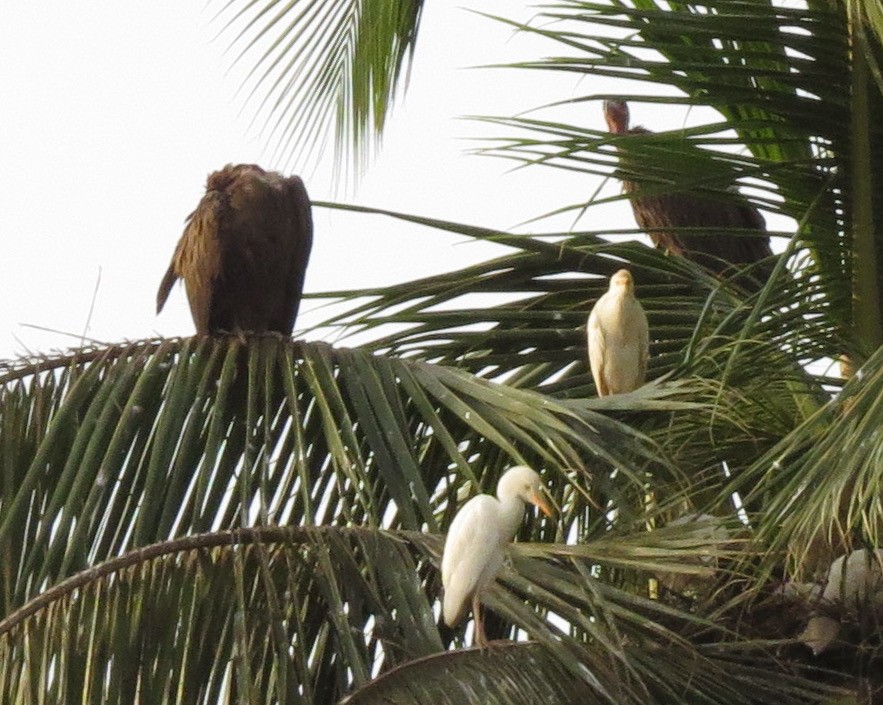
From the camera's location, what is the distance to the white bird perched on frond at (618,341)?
17.2ft

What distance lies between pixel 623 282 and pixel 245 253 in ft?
4.25

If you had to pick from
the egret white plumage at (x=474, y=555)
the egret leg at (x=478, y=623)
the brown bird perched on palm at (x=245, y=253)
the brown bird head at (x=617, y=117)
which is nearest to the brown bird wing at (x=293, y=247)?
the brown bird perched on palm at (x=245, y=253)

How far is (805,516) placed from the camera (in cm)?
352

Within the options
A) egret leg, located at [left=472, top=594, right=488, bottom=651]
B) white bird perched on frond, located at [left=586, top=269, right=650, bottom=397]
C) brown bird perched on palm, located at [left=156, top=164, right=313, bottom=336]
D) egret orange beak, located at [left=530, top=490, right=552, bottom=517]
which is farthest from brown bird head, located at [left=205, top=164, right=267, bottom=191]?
egret leg, located at [left=472, top=594, right=488, bottom=651]

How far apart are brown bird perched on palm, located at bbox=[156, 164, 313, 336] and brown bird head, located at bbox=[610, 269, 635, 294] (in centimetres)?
115

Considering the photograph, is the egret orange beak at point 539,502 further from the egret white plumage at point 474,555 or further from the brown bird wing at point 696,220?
the brown bird wing at point 696,220

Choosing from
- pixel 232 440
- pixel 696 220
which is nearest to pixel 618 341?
pixel 232 440

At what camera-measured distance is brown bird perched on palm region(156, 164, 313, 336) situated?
590cm

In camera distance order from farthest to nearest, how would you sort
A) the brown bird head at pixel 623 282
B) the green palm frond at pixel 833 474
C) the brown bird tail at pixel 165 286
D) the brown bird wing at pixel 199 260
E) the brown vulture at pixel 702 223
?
the brown vulture at pixel 702 223 < the brown bird tail at pixel 165 286 < the brown bird wing at pixel 199 260 < the brown bird head at pixel 623 282 < the green palm frond at pixel 833 474

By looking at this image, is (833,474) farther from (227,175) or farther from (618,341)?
(227,175)

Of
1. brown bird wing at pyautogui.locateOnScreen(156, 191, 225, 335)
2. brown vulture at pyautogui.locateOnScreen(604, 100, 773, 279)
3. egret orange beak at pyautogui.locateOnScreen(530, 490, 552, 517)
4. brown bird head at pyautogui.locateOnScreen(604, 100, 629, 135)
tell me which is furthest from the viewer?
brown bird head at pyautogui.locateOnScreen(604, 100, 629, 135)

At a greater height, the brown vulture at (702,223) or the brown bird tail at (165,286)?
the brown vulture at (702,223)

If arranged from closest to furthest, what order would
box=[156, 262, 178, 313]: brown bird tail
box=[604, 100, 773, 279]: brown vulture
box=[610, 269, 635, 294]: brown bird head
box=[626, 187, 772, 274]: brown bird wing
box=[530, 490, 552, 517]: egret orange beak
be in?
box=[530, 490, 552, 517]: egret orange beak → box=[610, 269, 635, 294]: brown bird head → box=[156, 262, 178, 313]: brown bird tail → box=[604, 100, 773, 279]: brown vulture → box=[626, 187, 772, 274]: brown bird wing

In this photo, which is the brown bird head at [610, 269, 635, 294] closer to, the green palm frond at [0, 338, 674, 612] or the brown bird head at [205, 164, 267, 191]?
the green palm frond at [0, 338, 674, 612]
